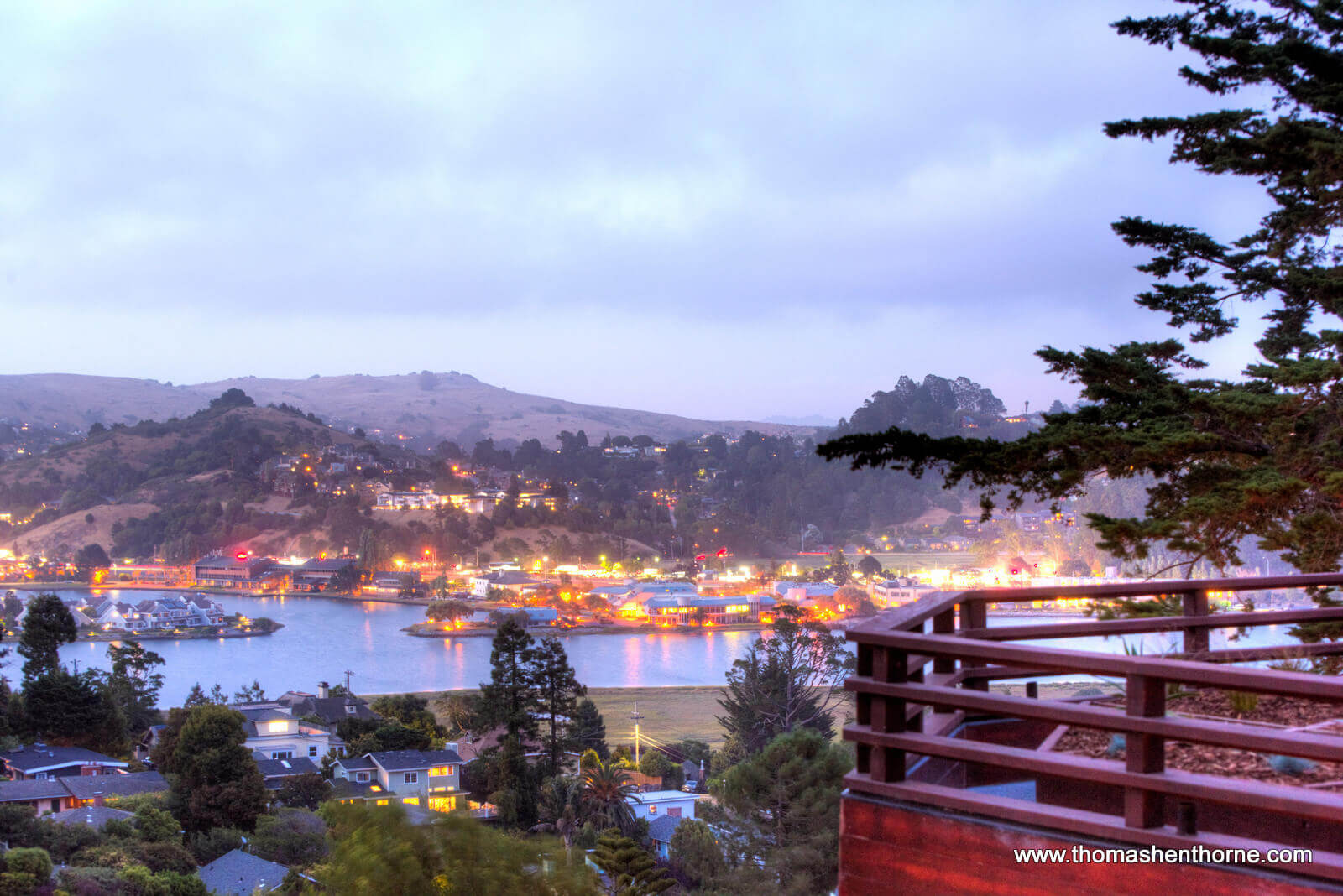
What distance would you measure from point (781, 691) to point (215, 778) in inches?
348

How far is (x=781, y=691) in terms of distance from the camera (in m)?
16.9

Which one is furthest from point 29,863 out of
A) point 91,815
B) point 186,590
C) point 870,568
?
point 186,590

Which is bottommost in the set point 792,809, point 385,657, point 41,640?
point 385,657

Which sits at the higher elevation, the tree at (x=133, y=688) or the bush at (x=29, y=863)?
the bush at (x=29, y=863)

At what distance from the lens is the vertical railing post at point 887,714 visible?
143 cm

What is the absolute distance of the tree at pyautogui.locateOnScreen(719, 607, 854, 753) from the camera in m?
16.4

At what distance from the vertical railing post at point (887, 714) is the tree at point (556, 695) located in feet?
50.3

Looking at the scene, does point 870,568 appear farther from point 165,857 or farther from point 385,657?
point 165,857

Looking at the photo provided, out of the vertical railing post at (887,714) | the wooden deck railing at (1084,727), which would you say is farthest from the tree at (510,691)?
the vertical railing post at (887,714)

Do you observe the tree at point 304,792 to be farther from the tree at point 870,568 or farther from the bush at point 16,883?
the tree at point 870,568

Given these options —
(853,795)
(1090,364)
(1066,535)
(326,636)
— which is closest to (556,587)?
(326,636)

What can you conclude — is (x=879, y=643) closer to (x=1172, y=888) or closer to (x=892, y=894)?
(x=892, y=894)

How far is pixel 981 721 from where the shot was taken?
198 cm

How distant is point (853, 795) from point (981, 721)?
0.64m
